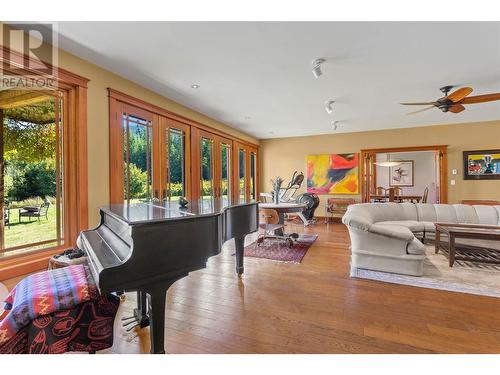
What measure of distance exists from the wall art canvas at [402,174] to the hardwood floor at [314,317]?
697 centimetres

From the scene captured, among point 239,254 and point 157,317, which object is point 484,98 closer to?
point 239,254

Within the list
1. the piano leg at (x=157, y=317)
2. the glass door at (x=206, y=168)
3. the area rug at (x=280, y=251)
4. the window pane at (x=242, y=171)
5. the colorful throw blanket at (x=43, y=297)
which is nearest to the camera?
the colorful throw blanket at (x=43, y=297)

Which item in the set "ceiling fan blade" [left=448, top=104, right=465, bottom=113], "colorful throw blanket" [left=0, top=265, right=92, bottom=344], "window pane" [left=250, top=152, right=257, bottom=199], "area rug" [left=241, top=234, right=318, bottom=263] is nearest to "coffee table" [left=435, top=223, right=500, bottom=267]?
"ceiling fan blade" [left=448, top=104, right=465, bottom=113]

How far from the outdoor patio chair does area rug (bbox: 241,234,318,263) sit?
266cm

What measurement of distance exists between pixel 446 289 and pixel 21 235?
449cm

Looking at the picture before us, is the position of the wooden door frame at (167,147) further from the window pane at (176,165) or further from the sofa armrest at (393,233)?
the sofa armrest at (393,233)

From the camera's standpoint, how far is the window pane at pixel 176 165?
449 centimetres

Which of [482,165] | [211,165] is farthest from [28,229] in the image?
[482,165]

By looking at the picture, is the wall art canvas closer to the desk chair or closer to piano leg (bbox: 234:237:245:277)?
the desk chair

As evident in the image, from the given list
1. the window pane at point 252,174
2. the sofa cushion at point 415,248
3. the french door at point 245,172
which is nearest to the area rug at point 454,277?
the sofa cushion at point 415,248

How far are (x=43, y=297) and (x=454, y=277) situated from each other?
3.93 m
